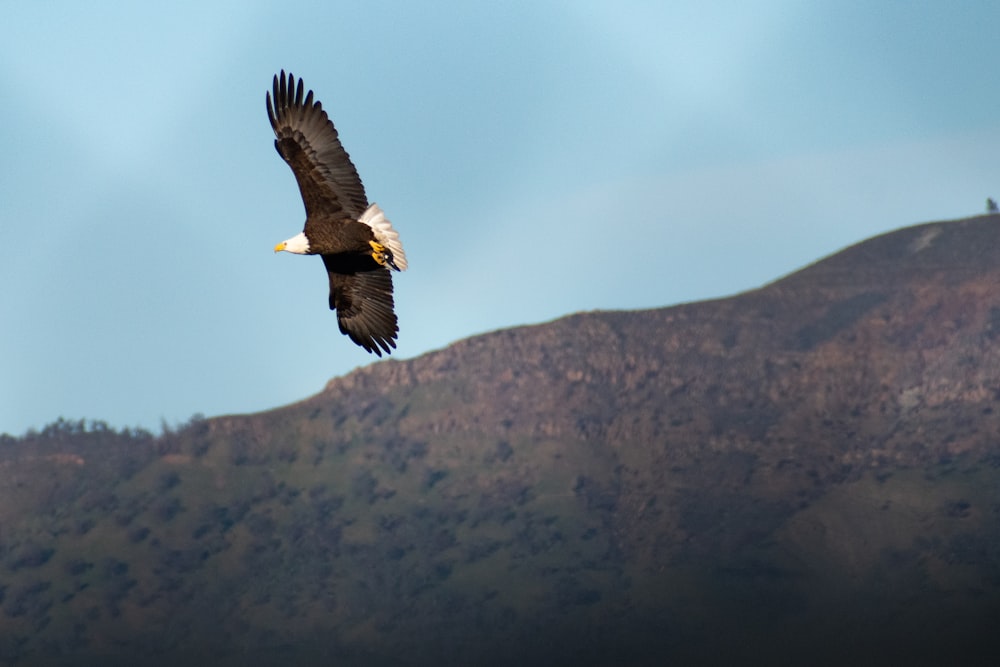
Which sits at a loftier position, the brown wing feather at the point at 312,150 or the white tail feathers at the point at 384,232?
the brown wing feather at the point at 312,150

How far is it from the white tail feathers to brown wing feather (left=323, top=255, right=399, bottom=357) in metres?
1.85

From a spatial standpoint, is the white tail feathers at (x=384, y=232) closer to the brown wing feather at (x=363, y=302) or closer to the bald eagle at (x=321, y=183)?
the bald eagle at (x=321, y=183)

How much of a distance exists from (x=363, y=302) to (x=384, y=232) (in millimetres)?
2628

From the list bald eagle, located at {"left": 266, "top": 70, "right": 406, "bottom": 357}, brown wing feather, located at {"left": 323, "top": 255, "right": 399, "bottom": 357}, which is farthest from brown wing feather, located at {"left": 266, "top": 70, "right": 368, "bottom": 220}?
brown wing feather, located at {"left": 323, "top": 255, "right": 399, "bottom": 357}

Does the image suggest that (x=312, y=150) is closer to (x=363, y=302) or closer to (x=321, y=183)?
(x=321, y=183)

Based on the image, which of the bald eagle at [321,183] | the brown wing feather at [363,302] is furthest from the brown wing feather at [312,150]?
the brown wing feather at [363,302]

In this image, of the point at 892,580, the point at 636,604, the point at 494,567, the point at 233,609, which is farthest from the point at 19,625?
the point at 892,580

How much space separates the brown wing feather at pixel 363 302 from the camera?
30.8 meters

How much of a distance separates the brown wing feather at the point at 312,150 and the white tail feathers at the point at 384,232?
230 mm

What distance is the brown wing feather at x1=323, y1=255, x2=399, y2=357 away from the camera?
101ft

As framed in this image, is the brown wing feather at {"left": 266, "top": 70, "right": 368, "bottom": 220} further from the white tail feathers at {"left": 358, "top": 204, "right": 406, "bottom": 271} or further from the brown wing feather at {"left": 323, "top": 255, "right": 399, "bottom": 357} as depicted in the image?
the brown wing feather at {"left": 323, "top": 255, "right": 399, "bottom": 357}

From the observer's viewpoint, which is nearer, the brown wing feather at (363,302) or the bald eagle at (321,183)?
the bald eagle at (321,183)

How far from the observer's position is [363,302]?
31.0m

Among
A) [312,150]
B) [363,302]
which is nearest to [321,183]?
[312,150]
